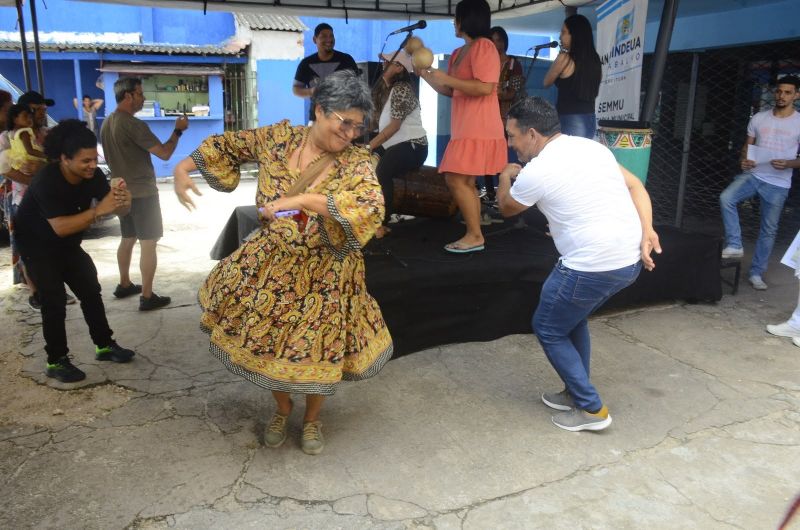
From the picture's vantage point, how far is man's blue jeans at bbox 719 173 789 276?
5457mm

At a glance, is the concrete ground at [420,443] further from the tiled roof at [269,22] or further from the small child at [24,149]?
the tiled roof at [269,22]

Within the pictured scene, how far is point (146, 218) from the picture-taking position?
189 inches

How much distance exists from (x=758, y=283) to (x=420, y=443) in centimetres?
392

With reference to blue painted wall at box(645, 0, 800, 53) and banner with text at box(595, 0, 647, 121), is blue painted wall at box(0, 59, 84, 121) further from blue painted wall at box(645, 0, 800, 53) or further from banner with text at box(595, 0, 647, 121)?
banner with text at box(595, 0, 647, 121)

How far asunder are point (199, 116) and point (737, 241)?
12.1m

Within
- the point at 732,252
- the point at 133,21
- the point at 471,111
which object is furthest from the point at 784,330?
the point at 133,21

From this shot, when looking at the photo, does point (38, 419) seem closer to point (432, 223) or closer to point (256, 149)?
point (256, 149)

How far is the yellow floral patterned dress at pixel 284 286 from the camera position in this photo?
264 cm

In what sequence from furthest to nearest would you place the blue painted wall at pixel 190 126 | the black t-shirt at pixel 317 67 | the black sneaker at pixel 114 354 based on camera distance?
the blue painted wall at pixel 190 126
the black t-shirt at pixel 317 67
the black sneaker at pixel 114 354

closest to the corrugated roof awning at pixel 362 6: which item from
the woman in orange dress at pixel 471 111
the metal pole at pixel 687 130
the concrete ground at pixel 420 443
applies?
the metal pole at pixel 687 130

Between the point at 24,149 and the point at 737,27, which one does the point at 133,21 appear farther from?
the point at 737,27

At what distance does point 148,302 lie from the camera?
16.0ft

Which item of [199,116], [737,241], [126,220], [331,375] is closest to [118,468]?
[331,375]

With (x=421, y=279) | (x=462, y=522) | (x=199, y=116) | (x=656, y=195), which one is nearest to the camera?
(x=462, y=522)
